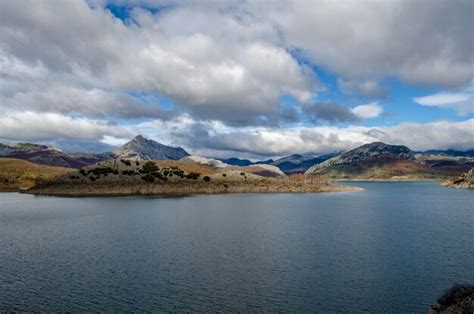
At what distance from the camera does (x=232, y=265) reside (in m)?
53.5

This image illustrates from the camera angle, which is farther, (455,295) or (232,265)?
(232,265)

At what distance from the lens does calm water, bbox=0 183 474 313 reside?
39.7m

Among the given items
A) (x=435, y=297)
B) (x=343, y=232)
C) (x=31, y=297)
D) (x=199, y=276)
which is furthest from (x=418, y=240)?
(x=31, y=297)

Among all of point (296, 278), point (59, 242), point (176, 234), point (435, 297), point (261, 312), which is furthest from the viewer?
point (176, 234)

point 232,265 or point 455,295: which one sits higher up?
point 455,295

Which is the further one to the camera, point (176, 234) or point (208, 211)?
point (208, 211)

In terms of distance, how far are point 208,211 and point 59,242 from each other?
60.0 metres

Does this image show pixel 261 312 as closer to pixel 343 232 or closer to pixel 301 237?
pixel 301 237

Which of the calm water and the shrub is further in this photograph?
the calm water

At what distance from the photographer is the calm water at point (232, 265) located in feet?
130

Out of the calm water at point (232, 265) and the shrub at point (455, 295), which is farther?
the calm water at point (232, 265)

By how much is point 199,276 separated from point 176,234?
32232 mm

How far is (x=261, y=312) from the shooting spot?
120ft

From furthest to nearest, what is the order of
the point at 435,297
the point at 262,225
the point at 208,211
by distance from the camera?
the point at 208,211 < the point at 262,225 < the point at 435,297
